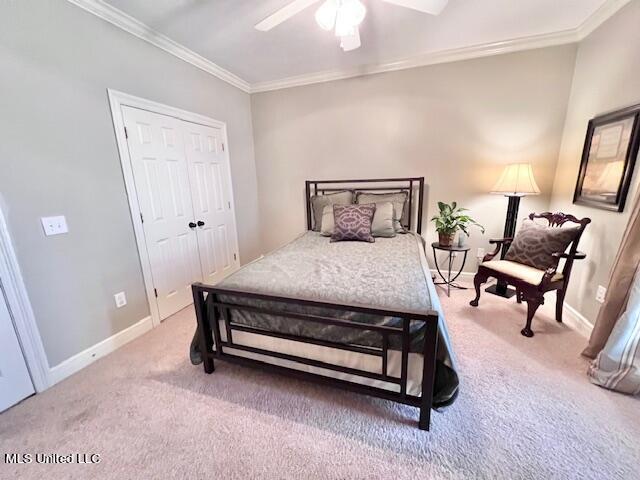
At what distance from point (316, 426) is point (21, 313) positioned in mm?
1884

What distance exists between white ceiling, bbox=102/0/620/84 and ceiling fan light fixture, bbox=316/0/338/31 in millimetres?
479

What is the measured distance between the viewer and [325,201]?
3.22 metres

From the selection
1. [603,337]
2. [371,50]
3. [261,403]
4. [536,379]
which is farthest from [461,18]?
[261,403]

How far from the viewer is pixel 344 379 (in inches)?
58.5

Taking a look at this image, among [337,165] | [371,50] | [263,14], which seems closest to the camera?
[263,14]

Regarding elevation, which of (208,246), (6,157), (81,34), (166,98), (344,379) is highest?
(81,34)

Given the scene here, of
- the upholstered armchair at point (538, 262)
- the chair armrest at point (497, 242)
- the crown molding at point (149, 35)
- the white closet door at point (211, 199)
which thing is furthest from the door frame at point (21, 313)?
the chair armrest at point (497, 242)

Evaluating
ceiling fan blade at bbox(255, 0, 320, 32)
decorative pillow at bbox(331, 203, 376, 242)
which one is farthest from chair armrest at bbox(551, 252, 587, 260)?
ceiling fan blade at bbox(255, 0, 320, 32)

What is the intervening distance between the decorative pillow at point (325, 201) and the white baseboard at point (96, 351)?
2.01 metres

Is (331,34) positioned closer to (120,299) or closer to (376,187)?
(376,187)

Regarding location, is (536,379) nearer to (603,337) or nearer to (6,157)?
(603,337)

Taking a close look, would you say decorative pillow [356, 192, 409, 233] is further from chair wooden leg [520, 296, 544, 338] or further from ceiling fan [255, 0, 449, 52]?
ceiling fan [255, 0, 449, 52]

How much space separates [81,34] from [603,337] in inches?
159

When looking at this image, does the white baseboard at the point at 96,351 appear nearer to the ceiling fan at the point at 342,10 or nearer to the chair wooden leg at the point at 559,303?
the ceiling fan at the point at 342,10
